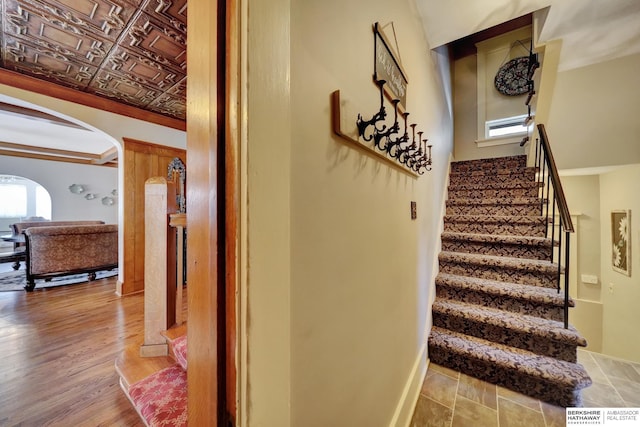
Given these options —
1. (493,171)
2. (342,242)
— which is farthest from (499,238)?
(342,242)

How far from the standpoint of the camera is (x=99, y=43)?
1937 mm

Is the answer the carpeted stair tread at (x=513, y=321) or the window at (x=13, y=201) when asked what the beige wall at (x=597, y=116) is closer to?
the carpeted stair tread at (x=513, y=321)

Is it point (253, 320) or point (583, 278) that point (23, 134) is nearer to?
point (253, 320)

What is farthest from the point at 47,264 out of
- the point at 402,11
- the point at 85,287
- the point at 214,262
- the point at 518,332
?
the point at 518,332

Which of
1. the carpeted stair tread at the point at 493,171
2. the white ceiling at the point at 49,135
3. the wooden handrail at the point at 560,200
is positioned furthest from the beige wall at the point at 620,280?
the white ceiling at the point at 49,135

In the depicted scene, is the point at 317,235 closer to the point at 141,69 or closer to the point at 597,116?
the point at 141,69

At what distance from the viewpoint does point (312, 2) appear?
0.61 metres

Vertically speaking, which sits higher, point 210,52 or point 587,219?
point 210,52

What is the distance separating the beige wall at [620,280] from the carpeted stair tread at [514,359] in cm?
219

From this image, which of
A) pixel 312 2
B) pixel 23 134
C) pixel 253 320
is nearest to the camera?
pixel 253 320

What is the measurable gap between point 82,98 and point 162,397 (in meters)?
3.42

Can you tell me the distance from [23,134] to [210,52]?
7.04 metres

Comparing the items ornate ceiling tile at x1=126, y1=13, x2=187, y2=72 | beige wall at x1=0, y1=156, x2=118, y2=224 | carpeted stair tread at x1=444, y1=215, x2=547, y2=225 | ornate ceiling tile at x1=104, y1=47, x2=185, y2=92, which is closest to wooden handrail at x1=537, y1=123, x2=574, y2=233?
carpeted stair tread at x1=444, y1=215, x2=547, y2=225

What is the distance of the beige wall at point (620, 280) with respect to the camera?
262 centimetres
